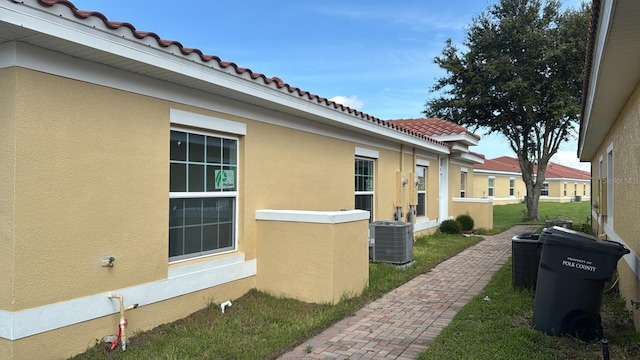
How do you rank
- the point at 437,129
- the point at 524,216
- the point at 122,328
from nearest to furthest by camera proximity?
the point at 122,328 < the point at 437,129 < the point at 524,216

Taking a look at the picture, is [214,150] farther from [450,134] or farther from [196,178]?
[450,134]

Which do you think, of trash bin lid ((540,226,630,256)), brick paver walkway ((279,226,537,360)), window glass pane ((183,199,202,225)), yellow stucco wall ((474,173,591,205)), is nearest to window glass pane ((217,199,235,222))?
window glass pane ((183,199,202,225))

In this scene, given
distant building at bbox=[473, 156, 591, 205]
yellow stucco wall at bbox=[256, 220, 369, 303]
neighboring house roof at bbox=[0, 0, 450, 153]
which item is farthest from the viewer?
distant building at bbox=[473, 156, 591, 205]

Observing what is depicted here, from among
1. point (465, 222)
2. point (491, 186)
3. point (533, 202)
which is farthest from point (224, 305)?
point (491, 186)

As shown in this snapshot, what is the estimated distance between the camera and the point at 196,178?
5.71 meters

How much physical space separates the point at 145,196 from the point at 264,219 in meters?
1.99

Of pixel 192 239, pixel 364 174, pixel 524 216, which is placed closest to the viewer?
pixel 192 239

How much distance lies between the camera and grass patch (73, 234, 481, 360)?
4.34m

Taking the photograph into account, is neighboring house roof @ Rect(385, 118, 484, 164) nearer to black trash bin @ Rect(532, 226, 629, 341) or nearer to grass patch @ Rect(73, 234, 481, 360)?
grass patch @ Rect(73, 234, 481, 360)

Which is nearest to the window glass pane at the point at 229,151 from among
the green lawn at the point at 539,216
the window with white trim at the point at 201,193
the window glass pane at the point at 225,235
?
the window with white trim at the point at 201,193

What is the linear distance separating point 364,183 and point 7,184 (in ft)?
25.2

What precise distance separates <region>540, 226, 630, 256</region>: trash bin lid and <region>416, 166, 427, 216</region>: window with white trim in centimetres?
854

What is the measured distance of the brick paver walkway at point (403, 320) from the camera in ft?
14.9

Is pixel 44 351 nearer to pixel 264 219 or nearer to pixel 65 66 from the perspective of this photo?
pixel 65 66
